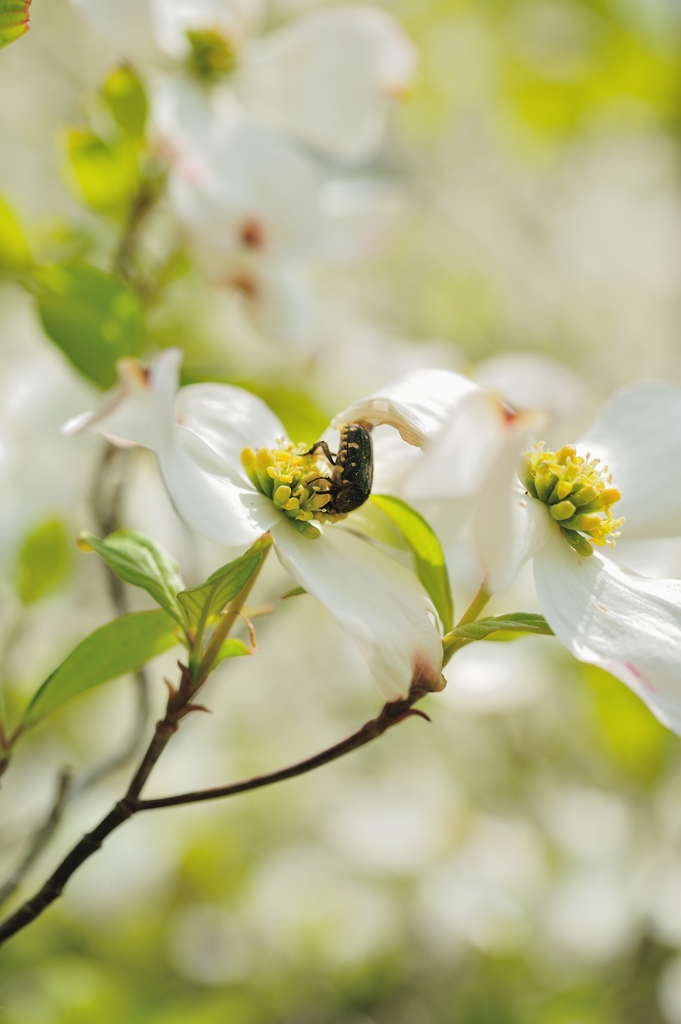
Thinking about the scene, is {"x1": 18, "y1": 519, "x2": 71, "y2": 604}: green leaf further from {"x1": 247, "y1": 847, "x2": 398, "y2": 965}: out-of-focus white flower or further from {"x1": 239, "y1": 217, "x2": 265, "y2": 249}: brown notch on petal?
{"x1": 247, "y1": 847, "x2": 398, "y2": 965}: out-of-focus white flower

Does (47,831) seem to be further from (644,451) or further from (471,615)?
(644,451)


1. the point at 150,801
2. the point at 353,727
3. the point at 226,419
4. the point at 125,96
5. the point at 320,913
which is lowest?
the point at 353,727

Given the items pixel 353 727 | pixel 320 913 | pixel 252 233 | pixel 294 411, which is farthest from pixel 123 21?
pixel 353 727

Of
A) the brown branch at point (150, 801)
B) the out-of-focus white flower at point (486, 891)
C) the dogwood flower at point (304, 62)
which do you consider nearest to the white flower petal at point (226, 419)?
the brown branch at point (150, 801)

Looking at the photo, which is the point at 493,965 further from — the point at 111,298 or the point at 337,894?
the point at 111,298

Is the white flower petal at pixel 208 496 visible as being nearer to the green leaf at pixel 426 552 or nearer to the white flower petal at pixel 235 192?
the green leaf at pixel 426 552

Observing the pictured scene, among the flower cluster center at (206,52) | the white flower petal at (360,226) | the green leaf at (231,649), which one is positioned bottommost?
the green leaf at (231,649)
